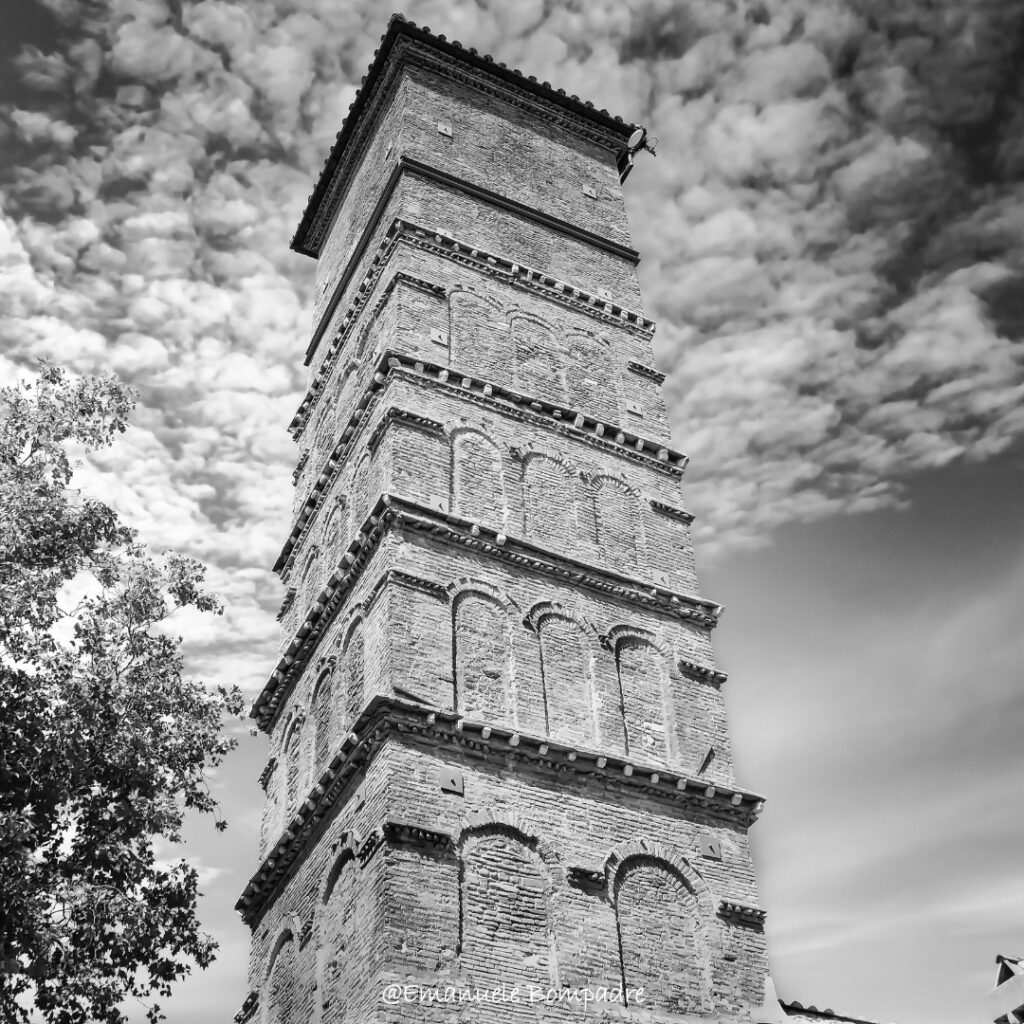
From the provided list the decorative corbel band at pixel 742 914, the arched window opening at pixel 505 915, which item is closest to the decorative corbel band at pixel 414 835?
the arched window opening at pixel 505 915

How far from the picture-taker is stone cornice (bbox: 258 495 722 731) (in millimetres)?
16297

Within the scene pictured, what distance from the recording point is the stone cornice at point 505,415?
18.5 meters

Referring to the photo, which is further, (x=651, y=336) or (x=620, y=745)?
(x=651, y=336)

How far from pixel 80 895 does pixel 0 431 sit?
6185mm

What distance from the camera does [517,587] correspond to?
16594 millimetres

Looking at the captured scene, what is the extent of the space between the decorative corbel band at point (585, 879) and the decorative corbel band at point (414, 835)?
5.30ft

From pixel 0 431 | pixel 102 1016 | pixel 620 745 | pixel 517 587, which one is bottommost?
pixel 102 1016

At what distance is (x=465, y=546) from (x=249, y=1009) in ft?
23.8

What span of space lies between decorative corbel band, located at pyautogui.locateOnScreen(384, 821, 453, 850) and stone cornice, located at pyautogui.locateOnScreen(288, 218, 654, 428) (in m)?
10.2

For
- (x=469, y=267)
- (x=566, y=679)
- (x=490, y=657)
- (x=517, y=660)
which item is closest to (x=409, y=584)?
(x=490, y=657)

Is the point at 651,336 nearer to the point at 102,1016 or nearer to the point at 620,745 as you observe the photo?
the point at 620,745

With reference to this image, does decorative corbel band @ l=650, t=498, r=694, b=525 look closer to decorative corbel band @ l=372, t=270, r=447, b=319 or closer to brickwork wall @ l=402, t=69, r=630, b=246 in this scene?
decorative corbel band @ l=372, t=270, r=447, b=319

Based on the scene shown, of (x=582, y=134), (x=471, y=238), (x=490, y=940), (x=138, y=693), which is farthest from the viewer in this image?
(x=582, y=134)

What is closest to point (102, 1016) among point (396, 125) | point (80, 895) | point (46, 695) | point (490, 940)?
point (80, 895)
